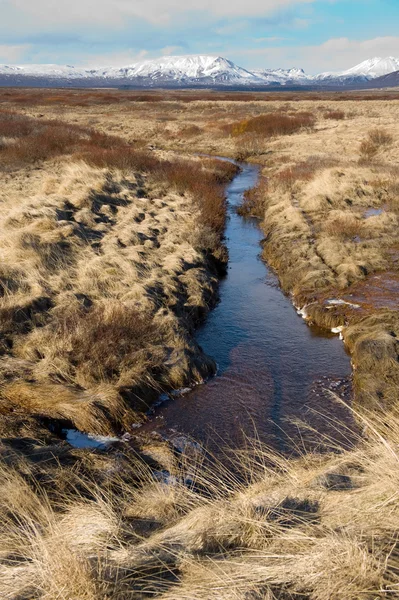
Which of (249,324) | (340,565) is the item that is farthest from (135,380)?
(340,565)

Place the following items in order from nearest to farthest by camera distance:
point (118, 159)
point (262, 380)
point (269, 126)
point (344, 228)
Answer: point (262, 380)
point (344, 228)
point (118, 159)
point (269, 126)

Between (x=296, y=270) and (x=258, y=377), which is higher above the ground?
(x=296, y=270)

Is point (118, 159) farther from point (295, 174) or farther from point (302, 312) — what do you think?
point (302, 312)

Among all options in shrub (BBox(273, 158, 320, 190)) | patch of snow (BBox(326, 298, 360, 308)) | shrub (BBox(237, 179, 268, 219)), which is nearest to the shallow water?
patch of snow (BBox(326, 298, 360, 308))

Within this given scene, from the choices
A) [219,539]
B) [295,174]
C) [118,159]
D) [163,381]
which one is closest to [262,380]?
[163,381]

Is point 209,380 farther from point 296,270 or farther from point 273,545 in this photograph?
point 296,270

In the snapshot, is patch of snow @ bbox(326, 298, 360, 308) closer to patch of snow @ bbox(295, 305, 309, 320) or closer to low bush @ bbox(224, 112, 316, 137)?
patch of snow @ bbox(295, 305, 309, 320)
